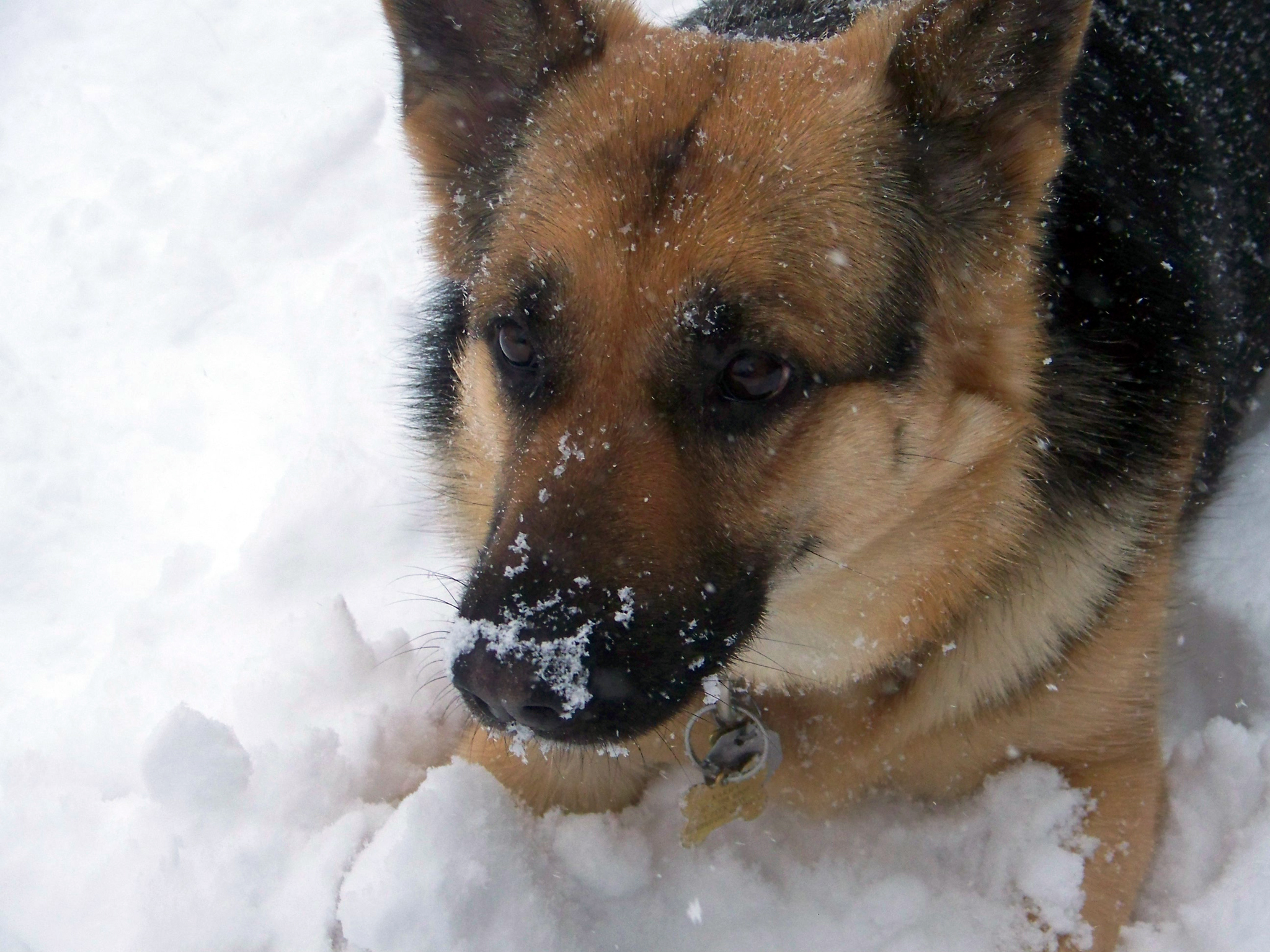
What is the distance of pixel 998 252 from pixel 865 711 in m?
1.19

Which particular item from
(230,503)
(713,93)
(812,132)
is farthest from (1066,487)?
(230,503)

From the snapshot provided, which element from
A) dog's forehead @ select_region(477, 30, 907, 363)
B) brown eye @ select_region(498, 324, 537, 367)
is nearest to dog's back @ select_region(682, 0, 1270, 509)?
dog's forehead @ select_region(477, 30, 907, 363)

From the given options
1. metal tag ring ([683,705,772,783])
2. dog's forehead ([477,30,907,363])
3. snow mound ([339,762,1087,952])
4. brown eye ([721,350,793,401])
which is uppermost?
dog's forehead ([477,30,907,363])

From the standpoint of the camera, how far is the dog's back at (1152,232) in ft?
7.46

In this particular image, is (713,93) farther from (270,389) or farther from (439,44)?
(270,389)

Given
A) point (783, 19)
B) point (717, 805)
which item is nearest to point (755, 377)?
point (717, 805)

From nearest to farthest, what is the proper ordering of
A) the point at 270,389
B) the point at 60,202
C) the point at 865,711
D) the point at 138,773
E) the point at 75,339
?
the point at 865,711 < the point at 138,773 < the point at 270,389 < the point at 75,339 < the point at 60,202

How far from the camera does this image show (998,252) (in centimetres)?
209

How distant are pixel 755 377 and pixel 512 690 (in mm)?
762

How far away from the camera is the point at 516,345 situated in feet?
6.90

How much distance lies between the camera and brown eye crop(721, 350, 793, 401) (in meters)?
1.96

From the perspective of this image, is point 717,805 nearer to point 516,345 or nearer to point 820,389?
point 820,389

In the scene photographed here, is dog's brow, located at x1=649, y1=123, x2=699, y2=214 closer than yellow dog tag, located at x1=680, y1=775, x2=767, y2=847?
Yes

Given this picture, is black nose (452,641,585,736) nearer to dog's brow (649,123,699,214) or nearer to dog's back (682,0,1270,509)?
dog's brow (649,123,699,214)
